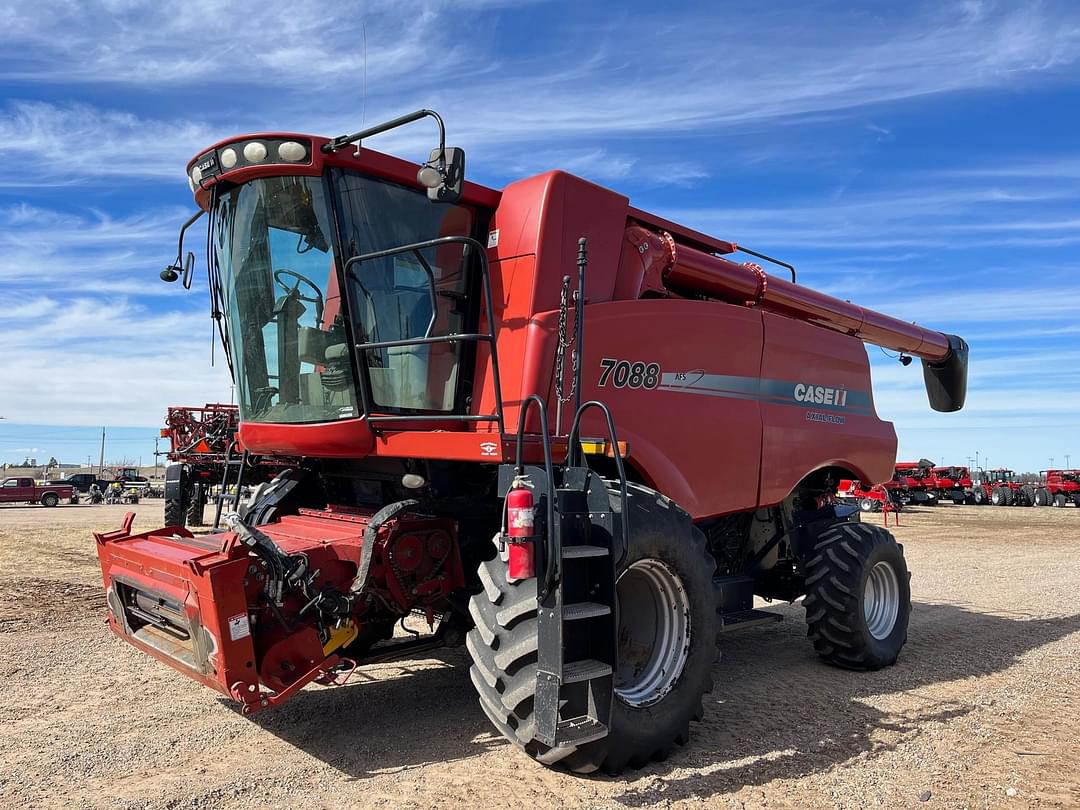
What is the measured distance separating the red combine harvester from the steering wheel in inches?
1491

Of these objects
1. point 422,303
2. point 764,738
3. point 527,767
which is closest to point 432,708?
point 527,767

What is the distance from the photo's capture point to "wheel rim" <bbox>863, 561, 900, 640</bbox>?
673 centimetres

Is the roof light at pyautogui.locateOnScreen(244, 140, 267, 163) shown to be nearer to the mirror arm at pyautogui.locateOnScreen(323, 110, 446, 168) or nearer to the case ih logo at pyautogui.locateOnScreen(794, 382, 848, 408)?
the mirror arm at pyautogui.locateOnScreen(323, 110, 446, 168)

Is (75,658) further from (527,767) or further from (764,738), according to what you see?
(764,738)

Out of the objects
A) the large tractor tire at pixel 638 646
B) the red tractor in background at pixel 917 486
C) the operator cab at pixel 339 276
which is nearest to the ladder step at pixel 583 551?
the large tractor tire at pixel 638 646

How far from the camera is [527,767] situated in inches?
163

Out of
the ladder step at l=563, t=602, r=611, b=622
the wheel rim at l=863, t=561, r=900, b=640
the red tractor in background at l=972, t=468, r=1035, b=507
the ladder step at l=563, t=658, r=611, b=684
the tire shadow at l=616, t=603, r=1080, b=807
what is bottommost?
the red tractor in background at l=972, t=468, r=1035, b=507

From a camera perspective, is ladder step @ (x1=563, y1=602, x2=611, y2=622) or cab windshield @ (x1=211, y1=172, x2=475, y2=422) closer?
ladder step @ (x1=563, y1=602, x2=611, y2=622)

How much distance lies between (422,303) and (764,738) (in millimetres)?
3204

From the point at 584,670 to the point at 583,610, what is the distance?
264 millimetres

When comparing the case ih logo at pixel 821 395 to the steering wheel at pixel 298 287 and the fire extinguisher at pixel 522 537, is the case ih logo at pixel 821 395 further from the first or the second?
the steering wheel at pixel 298 287

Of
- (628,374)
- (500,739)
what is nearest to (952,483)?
(628,374)

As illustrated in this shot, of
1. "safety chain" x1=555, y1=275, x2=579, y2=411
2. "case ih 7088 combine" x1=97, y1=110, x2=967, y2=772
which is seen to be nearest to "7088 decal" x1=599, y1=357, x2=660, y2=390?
"case ih 7088 combine" x1=97, y1=110, x2=967, y2=772

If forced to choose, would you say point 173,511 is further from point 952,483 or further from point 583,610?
point 952,483
